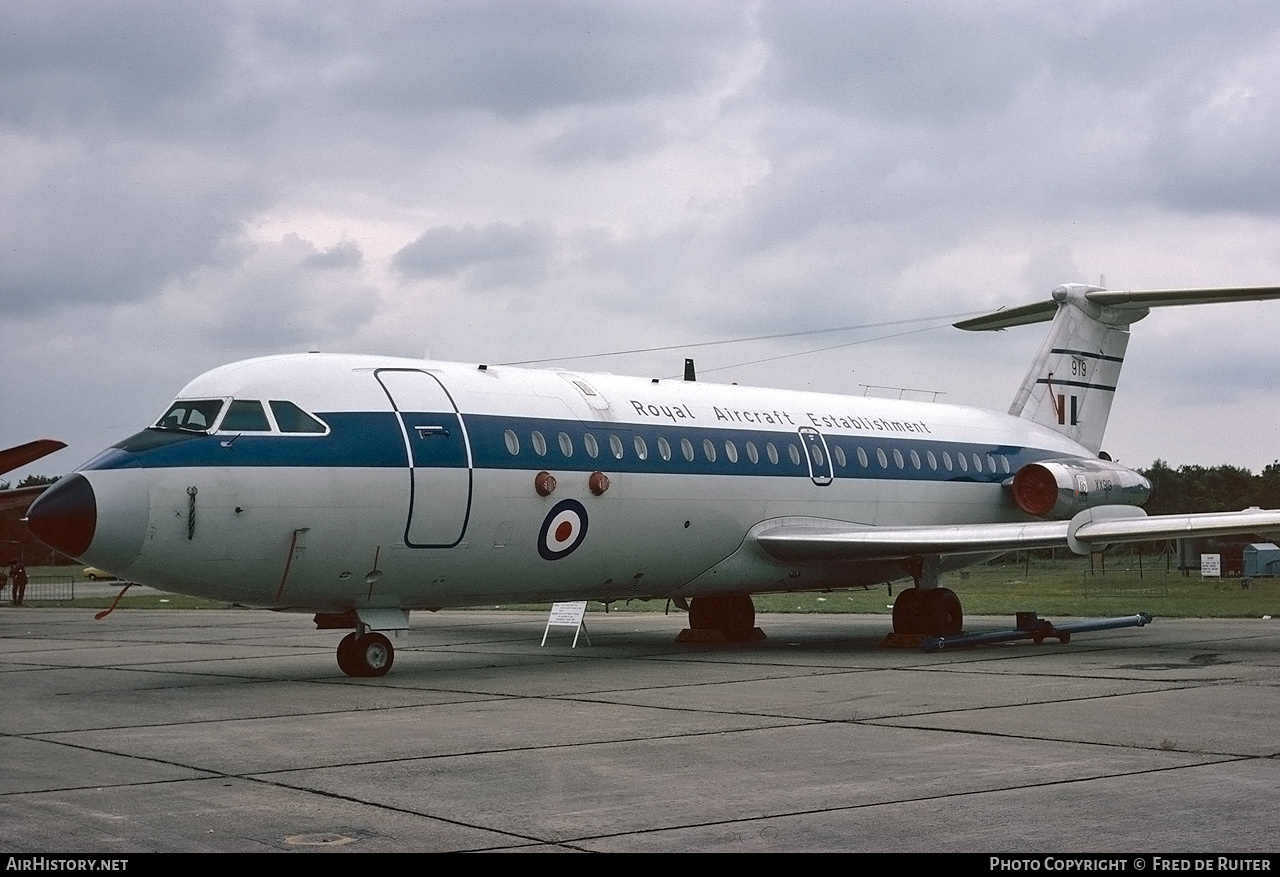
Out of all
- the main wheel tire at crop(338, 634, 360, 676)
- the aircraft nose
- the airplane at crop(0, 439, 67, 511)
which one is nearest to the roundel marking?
the main wheel tire at crop(338, 634, 360, 676)

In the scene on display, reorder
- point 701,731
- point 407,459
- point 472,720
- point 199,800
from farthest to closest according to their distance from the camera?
point 407,459 < point 472,720 < point 701,731 < point 199,800

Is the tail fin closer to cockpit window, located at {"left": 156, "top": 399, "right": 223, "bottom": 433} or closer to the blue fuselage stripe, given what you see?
the blue fuselage stripe

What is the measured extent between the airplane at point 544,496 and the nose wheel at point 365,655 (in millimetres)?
30

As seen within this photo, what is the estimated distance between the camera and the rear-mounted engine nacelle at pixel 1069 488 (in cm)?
2388

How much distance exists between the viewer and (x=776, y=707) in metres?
13.2

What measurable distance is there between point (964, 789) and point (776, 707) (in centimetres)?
462

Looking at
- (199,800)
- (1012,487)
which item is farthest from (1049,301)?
(199,800)

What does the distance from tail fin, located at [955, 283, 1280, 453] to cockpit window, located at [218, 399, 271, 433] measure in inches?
629

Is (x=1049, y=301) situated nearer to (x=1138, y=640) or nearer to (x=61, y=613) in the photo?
(x=1138, y=640)

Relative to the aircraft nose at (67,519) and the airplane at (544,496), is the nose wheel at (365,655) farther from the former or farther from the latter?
the aircraft nose at (67,519)

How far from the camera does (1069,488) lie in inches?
938

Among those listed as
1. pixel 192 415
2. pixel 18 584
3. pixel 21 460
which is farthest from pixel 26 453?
pixel 192 415

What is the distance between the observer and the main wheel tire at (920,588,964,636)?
68.8 ft

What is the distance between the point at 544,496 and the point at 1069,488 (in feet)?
34.5
